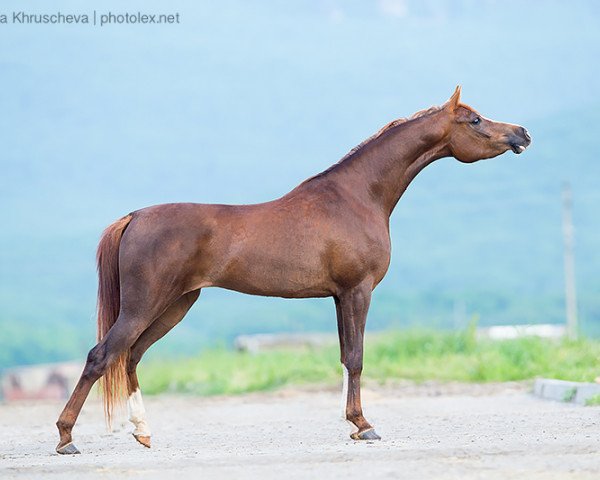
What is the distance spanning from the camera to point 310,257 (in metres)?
8.60

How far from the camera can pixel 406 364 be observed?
17141 millimetres

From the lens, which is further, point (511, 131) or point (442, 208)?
point (442, 208)

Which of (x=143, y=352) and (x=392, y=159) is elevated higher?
(x=392, y=159)

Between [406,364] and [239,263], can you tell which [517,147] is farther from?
[406,364]

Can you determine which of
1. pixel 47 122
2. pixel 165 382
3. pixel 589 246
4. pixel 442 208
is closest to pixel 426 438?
pixel 165 382

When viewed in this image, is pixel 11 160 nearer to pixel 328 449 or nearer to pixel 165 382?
pixel 165 382

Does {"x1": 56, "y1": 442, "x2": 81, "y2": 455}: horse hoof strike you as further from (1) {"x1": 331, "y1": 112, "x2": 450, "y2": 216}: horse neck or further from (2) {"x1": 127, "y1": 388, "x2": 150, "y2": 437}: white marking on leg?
(1) {"x1": 331, "y1": 112, "x2": 450, "y2": 216}: horse neck

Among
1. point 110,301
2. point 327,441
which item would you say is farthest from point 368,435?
point 110,301

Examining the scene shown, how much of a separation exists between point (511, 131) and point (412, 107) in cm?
7088

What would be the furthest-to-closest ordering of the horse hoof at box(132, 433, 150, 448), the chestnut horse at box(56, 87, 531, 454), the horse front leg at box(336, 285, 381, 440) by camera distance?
1. the horse front leg at box(336, 285, 381, 440)
2. the horse hoof at box(132, 433, 150, 448)
3. the chestnut horse at box(56, 87, 531, 454)

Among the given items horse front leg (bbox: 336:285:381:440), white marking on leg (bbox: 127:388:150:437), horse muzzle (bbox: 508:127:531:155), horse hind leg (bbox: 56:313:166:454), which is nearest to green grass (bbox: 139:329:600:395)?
horse muzzle (bbox: 508:127:531:155)

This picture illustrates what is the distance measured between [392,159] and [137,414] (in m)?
2.85

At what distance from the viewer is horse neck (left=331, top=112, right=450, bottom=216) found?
30.0 ft

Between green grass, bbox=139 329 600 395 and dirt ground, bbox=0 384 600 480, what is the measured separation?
1.12m
